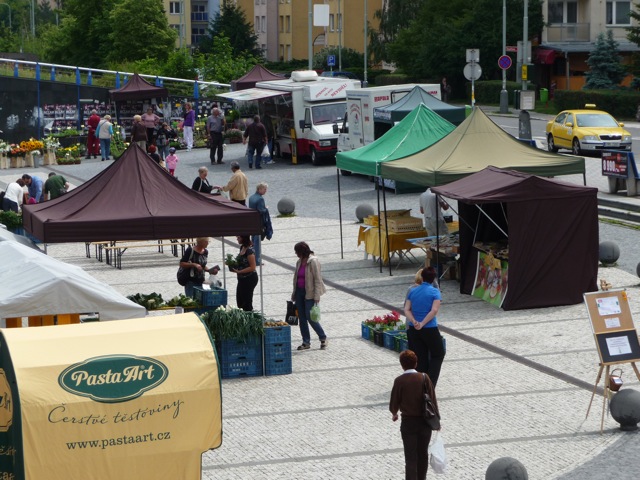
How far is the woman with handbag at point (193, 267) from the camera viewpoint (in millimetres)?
18609

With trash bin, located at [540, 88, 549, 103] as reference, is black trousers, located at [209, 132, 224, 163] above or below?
below

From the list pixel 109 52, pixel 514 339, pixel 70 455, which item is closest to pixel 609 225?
pixel 514 339

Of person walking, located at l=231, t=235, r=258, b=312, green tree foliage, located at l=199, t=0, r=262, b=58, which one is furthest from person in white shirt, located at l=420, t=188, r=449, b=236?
green tree foliage, located at l=199, t=0, r=262, b=58

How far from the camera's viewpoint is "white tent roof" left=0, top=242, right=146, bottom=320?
13.3 metres

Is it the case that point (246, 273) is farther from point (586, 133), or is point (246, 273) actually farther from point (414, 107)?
point (586, 133)

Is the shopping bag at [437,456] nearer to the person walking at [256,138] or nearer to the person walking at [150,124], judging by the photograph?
the person walking at [256,138]

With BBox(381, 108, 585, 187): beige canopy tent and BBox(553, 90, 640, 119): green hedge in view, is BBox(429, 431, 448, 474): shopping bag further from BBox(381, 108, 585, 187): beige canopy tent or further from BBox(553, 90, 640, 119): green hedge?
BBox(553, 90, 640, 119): green hedge

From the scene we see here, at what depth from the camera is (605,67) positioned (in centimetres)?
6644

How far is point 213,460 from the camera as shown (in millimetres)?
12711

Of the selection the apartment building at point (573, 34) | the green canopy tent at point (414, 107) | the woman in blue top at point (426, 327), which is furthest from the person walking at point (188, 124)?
the apartment building at point (573, 34)

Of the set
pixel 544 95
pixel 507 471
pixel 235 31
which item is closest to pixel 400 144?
pixel 507 471

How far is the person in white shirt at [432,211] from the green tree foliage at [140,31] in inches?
2375

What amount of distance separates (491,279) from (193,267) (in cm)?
493

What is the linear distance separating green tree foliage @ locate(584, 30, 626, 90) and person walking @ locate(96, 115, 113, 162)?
1218 inches
